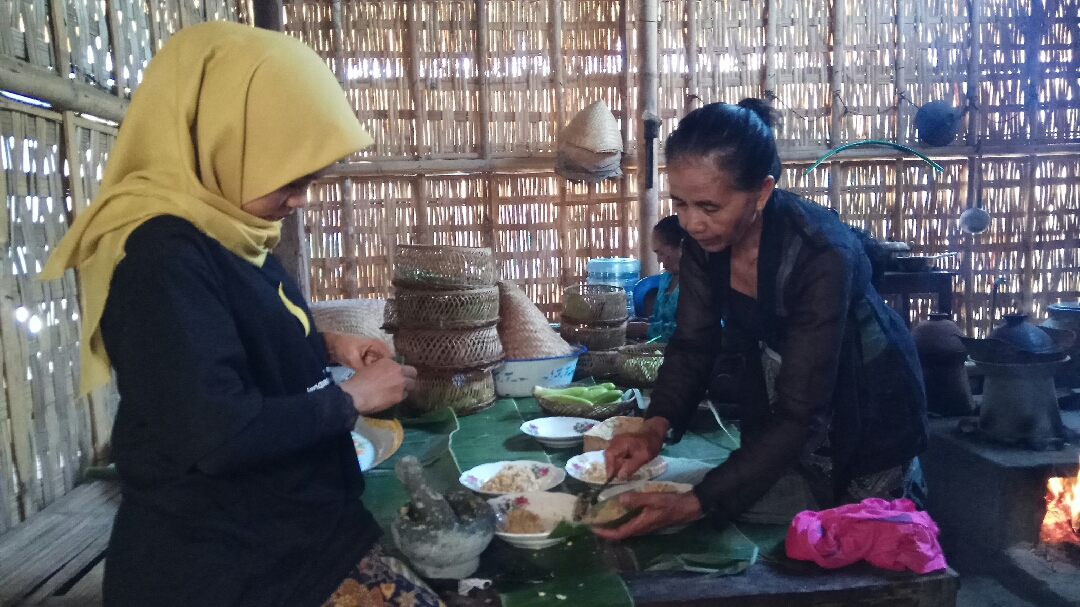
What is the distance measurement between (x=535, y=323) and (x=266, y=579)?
215 cm

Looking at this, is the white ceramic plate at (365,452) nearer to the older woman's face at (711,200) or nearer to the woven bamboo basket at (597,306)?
the older woman's face at (711,200)

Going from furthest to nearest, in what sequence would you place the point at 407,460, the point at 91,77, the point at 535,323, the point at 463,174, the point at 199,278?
the point at 463,174, the point at 535,323, the point at 91,77, the point at 407,460, the point at 199,278

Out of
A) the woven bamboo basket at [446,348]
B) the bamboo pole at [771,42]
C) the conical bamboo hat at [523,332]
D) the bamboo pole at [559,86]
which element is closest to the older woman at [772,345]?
the woven bamboo basket at [446,348]

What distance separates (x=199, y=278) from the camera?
114 cm

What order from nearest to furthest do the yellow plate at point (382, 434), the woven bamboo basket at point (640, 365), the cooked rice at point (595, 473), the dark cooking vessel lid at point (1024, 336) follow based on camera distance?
1. the cooked rice at point (595, 473)
2. the yellow plate at point (382, 434)
3. the dark cooking vessel lid at point (1024, 336)
4. the woven bamboo basket at point (640, 365)

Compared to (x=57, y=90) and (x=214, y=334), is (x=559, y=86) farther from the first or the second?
(x=214, y=334)

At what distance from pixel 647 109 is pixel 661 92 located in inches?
21.7

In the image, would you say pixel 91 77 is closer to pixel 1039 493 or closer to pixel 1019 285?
pixel 1039 493

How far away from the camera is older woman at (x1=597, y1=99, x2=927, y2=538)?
5.31 ft

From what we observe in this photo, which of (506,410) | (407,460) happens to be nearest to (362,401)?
(407,460)

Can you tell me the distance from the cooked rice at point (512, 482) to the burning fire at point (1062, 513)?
2.66m

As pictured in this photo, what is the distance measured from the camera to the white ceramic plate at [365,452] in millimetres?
2237

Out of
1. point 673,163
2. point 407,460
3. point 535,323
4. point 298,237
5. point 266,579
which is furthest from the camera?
point 298,237

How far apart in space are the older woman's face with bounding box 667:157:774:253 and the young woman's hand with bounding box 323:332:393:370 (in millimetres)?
803
